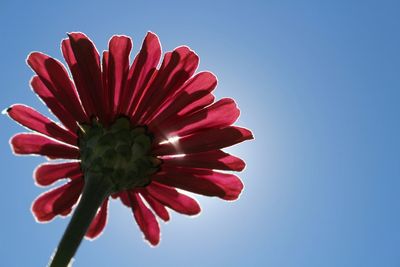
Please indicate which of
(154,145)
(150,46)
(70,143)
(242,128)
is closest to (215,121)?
(242,128)

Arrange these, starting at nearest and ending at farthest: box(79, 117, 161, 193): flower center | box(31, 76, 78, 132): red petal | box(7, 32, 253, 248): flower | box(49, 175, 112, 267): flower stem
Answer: box(49, 175, 112, 267): flower stem
box(79, 117, 161, 193): flower center
box(7, 32, 253, 248): flower
box(31, 76, 78, 132): red petal

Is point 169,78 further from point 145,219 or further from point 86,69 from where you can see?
point 145,219

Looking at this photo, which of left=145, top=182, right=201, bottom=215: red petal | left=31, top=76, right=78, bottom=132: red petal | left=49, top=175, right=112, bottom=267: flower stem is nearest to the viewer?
left=49, top=175, right=112, bottom=267: flower stem

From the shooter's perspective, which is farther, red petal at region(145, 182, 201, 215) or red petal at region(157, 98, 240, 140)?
red petal at region(145, 182, 201, 215)

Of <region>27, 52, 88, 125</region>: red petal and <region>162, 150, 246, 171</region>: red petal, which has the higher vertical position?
<region>27, 52, 88, 125</region>: red petal

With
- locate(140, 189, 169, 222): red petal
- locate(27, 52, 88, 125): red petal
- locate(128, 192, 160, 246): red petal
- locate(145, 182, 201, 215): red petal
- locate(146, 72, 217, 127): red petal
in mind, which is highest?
locate(146, 72, 217, 127): red petal

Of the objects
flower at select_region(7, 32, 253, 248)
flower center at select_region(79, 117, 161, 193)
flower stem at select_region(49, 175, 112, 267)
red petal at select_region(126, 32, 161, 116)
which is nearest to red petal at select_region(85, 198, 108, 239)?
flower at select_region(7, 32, 253, 248)

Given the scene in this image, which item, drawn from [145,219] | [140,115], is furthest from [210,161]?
[145,219]

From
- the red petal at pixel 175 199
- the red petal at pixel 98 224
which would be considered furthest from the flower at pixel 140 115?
the red petal at pixel 98 224

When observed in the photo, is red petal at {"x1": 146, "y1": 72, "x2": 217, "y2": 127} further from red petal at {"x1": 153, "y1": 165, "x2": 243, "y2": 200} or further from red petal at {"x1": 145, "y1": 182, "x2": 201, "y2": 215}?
red petal at {"x1": 145, "y1": 182, "x2": 201, "y2": 215}
